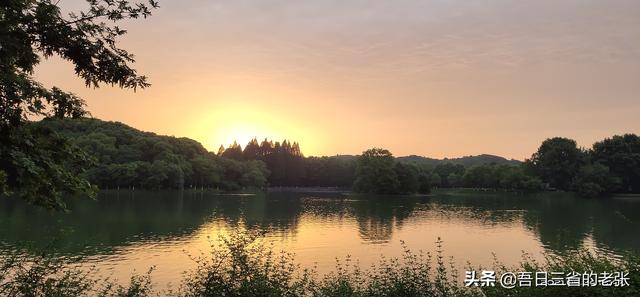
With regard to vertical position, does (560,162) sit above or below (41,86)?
above

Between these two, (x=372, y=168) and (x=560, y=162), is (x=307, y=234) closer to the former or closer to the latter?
(x=372, y=168)

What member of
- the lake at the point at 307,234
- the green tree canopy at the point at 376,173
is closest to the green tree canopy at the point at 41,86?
the lake at the point at 307,234

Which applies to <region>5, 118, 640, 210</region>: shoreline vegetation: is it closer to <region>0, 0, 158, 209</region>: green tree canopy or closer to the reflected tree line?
the reflected tree line

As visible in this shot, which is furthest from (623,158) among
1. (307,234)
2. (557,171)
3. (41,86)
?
(41,86)

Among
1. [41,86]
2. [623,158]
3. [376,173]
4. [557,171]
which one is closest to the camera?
[41,86]

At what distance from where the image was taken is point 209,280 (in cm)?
1600

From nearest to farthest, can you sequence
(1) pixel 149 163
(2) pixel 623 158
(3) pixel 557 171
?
(1) pixel 149 163, (2) pixel 623 158, (3) pixel 557 171

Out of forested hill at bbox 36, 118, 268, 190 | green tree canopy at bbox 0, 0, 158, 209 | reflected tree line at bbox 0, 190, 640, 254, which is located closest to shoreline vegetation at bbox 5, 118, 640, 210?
forested hill at bbox 36, 118, 268, 190

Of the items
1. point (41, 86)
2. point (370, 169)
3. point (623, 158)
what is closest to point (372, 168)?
point (370, 169)

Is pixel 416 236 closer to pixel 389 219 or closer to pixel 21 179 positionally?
pixel 389 219

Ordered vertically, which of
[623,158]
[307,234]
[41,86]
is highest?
[623,158]

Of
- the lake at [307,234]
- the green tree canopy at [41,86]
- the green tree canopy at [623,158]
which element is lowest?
the lake at [307,234]

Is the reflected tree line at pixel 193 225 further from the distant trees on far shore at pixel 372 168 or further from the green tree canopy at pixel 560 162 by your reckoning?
the green tree canopy at pixel 560 162

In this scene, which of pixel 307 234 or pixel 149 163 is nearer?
pixel 307 234
